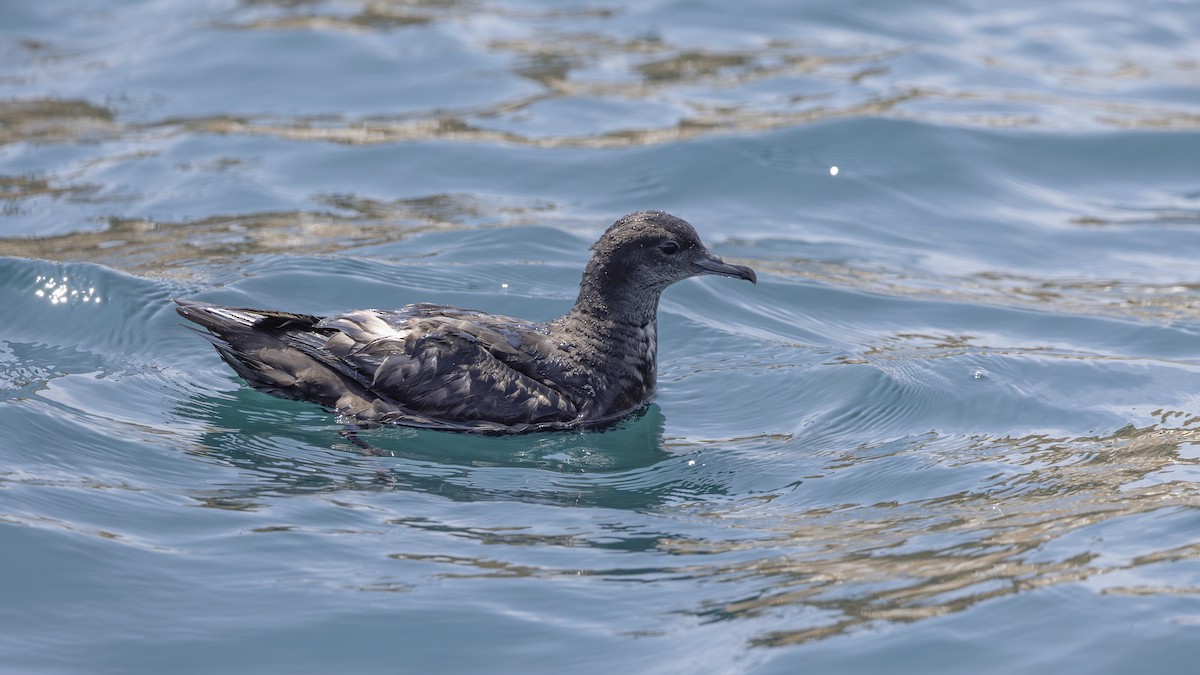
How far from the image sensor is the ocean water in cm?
642

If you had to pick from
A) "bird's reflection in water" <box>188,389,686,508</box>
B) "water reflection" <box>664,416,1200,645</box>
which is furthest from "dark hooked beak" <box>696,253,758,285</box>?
"water reflection" <box>664,416,1200,645</box>

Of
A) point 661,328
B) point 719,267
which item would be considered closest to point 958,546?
point 719,267

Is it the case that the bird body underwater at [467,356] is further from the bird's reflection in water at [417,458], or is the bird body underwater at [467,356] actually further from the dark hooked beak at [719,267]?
the bird's reflection in water at [417,458]

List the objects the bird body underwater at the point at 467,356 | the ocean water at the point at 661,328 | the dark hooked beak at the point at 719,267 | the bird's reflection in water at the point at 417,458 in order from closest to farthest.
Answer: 1. the ocean water at the point at 661,328
2. the bird's reflection in water at the point at 417,458
3. the bird body underwater at the point at 467,356
4. the dark hooked beak at the point at 719,267

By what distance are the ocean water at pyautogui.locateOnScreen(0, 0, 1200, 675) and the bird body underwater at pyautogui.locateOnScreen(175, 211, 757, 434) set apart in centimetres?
20

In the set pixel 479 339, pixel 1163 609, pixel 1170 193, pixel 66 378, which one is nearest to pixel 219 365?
pixel 66 378

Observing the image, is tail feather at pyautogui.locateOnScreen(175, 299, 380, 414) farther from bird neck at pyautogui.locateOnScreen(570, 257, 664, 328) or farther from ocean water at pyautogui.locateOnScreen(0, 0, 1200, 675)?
bird neck at pyautogui.locateOnScreen(570, 257, 664, 328)

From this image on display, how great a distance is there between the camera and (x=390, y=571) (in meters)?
6.74

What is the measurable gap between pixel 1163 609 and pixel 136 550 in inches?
182

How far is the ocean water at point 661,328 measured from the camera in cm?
642

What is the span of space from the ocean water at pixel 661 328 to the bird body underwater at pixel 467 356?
0.64ft

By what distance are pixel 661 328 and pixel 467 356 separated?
258cm

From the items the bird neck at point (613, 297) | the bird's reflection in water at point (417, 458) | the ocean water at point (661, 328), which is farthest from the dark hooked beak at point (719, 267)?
the bird's reflection in water at point (417, 458)

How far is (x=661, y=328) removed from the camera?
35.6ft
